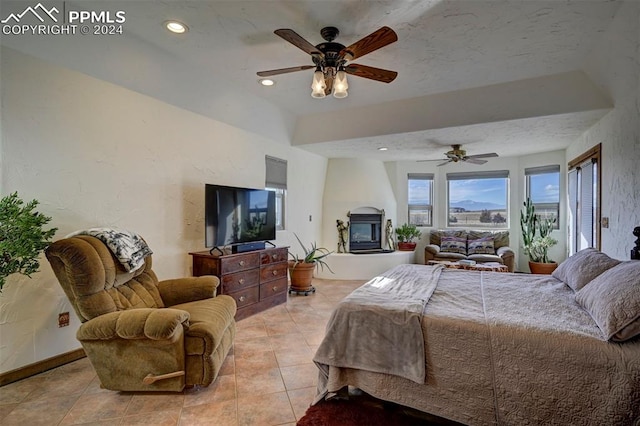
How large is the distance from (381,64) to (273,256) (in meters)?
2.59

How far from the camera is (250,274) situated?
3689 mm

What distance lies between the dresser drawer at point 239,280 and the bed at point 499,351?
68.2 inches

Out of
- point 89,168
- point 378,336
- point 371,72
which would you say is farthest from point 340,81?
point 89,168

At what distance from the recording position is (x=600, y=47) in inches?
107

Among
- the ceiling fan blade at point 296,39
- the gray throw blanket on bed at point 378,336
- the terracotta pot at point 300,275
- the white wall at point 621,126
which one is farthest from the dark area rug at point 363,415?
the terracotta pot at point 300,275

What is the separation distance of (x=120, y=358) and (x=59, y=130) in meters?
1.80

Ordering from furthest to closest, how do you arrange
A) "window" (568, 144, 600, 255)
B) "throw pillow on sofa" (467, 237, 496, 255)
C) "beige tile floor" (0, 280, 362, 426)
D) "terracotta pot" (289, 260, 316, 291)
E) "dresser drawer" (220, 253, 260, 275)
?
"throw pillow on sofa" (467, 237, 496, 255), "terracotta pot" (289, 260, 316, 291), "window" (568, 144, 600, 255), "dresser drawer" (220, 253, 260, 275), "beige tile floor" (0, 280, 362, 426)

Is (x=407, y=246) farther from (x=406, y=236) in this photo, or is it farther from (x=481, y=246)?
(x=481, y=246)

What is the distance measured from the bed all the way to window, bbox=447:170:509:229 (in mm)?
4774

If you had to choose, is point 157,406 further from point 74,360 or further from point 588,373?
point 588,373

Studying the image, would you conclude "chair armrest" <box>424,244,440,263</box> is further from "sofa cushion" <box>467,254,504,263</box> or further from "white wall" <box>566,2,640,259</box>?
"white wall" <box>566,2,640,259</box>

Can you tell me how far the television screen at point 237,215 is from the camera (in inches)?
134

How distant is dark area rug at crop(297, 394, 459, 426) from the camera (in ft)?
5.84

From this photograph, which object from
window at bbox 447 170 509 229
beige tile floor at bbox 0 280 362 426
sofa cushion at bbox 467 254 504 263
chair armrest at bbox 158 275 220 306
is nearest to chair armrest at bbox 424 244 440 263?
sofa cushion at bbox 467 254 504 263
